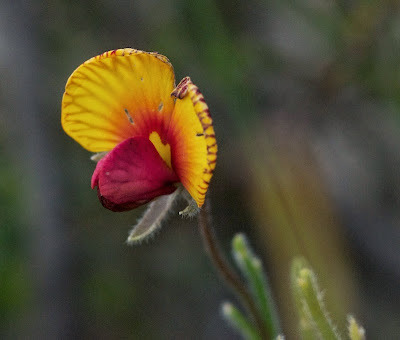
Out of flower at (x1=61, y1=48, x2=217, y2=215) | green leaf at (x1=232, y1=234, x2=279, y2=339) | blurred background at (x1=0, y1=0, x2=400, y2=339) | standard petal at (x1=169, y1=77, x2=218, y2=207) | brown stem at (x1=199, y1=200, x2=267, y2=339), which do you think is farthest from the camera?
blurred background at (x1=0, y1=0, x2=400, y2=339)

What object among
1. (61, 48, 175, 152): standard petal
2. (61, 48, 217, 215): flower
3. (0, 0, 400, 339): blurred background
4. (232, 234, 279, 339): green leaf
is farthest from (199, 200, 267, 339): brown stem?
(0, 0, 400, 339): blurred background

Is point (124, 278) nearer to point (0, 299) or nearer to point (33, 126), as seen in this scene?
point (0, 299)

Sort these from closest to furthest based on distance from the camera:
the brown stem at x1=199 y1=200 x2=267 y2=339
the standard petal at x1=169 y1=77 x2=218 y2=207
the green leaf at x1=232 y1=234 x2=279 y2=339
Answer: the standard petal at x1=169 y1=77 x2=218 y2=207, the brown stem at x1=199 y1=200 x2=267 y2=339, the green leaf at x1=232 y1=234 x2=279 y2=339

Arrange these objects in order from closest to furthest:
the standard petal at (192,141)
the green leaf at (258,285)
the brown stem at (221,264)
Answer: the standard petal at (192,141), the brown stem at (221,264), the green leaf at (258,285)

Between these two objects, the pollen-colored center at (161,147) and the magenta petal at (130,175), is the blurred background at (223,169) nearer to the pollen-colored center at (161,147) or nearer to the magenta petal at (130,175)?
the pollen-colored center at (161,147)

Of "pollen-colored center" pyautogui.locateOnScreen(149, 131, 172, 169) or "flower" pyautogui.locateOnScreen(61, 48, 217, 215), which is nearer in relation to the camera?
"flower" pyautogui.locateOnScreen(61, 48, 217, 215)

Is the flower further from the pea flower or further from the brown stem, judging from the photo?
Result: the brown stem

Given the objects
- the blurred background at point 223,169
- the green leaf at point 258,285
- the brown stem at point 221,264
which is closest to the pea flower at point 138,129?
the brown stem at point 221,264
